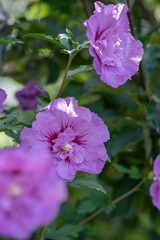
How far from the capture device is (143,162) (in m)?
1.63

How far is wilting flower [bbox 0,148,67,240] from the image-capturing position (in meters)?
0.55

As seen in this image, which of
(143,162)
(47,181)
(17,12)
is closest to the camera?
(47,181)

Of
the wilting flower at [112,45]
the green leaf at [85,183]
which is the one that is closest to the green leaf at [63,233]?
the green leaf at [85,183]

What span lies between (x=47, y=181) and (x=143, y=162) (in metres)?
1.13

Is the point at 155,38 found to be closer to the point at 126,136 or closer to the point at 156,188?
the point at 126,136

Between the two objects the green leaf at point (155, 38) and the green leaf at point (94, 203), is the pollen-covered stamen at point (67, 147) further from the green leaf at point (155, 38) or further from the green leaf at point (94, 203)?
the green leaf at point (155, 38)

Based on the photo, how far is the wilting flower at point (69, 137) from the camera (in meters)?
0.97

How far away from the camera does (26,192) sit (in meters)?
0.57

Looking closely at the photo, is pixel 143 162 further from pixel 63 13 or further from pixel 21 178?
pixel 21 178

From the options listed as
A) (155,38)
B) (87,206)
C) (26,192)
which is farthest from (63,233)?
(155,38)

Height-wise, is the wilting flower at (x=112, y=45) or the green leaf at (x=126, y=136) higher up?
the wilting flower at (x=112, y=45)

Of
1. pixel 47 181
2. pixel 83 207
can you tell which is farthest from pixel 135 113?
pixel 47 181

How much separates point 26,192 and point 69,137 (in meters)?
0.48

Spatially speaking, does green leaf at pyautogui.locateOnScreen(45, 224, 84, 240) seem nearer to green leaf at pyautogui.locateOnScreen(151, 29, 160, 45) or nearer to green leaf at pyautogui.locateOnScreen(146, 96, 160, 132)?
green leaf at pyautogui.locateOnScreen(146, 96, 160, 132)
